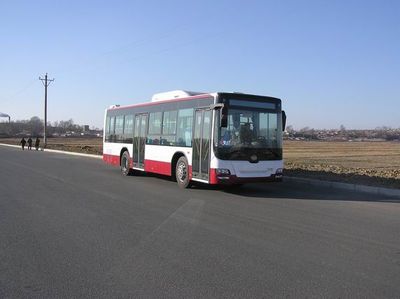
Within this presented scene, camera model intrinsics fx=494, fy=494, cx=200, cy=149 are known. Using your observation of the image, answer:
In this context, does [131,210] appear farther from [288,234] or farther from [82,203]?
[288,234]

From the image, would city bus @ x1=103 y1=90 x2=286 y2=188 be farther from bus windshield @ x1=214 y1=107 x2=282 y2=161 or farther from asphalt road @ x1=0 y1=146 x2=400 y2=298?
asphalt road @ x1=0 y1=146 x2=400 y2=298

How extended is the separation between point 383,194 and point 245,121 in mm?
4658

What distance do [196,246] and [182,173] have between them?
8297 mm

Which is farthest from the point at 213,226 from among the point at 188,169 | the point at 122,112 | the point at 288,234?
the point at 122,112

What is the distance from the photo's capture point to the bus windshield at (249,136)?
1377 cm

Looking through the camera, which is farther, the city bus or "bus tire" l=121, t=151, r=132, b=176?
"bus tire" l=121, t=151, r=132, b=176

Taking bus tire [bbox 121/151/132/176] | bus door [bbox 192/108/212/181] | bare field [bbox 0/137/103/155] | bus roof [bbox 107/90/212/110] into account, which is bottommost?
bare field [bbox 0/137/103/155]

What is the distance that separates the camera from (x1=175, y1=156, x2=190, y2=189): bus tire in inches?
601

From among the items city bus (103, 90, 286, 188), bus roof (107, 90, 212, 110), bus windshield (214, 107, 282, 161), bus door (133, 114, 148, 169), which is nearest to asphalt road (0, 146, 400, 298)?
city bus (103, 90, 286, 188)

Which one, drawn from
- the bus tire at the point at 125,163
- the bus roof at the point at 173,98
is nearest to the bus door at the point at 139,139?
the bus roof at the point at 173,98

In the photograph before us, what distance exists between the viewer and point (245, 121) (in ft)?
46.2

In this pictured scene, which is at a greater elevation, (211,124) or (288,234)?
(211,124)

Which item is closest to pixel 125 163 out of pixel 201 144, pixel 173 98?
pixel 173 98

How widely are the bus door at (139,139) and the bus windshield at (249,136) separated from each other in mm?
5596
